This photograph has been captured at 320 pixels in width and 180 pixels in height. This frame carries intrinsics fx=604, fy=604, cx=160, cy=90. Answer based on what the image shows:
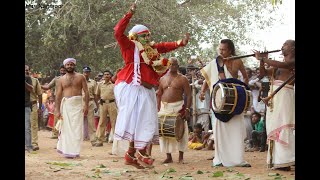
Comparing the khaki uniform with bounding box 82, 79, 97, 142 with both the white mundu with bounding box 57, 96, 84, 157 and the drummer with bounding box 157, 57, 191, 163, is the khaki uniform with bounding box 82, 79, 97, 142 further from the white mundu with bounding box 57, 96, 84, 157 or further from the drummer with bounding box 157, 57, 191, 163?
the drummer with bounding box 157, 57, 191, 163

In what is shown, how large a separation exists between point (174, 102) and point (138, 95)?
5.28 ft

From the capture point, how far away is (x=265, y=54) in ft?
28.3

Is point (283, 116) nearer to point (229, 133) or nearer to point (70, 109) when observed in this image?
point (229, 133)

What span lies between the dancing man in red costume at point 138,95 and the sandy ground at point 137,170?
0.41m

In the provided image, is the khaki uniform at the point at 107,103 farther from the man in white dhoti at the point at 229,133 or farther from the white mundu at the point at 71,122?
the man in white dhoti at the point at 229,133

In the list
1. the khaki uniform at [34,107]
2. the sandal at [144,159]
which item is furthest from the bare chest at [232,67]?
the khaki uniform at [34,107]

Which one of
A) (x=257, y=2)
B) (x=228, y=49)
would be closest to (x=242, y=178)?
(x=228, y=49)

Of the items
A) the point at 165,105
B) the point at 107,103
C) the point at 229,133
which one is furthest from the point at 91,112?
the point at 229,133

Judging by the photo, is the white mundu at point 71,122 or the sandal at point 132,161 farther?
the white mundu at point 71,122

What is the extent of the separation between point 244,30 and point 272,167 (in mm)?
29196

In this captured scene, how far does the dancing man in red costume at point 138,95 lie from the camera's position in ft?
30.9
